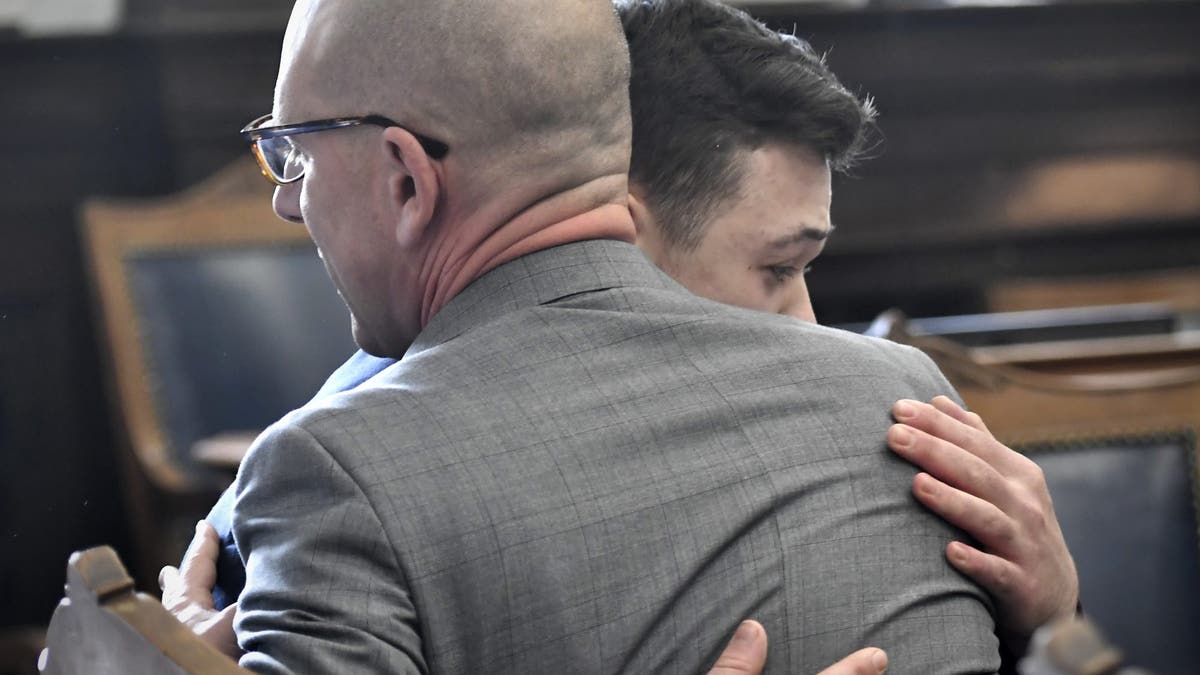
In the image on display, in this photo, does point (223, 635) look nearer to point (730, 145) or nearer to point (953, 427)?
point (953, 427)

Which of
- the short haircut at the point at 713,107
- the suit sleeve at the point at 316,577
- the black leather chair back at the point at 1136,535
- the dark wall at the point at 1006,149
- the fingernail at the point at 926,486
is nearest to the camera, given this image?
the suit sleeve at the point at 316,577

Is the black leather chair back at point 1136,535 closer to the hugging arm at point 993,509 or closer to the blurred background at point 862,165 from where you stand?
the hugging arm at point 993,509

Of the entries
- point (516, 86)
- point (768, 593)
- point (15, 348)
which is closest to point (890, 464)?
point (768, 593)

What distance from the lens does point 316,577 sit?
1.02m

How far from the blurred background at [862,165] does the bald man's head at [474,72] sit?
94.1 inches

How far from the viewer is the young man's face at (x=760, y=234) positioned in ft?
5.71

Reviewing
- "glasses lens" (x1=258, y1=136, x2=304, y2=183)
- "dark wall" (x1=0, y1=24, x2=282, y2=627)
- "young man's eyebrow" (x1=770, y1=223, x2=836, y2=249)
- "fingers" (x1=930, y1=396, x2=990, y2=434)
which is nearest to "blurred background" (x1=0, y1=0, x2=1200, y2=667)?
"dark wall" (x1=0, y1=24, x2=282, y2=627)

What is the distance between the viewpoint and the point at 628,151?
1.40m

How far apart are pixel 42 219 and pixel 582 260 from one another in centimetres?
280

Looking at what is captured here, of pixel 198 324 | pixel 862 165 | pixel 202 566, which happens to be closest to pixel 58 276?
pixel 198 324

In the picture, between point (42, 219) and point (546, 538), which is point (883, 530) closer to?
point (546, 538)

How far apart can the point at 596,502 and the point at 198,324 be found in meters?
2.68

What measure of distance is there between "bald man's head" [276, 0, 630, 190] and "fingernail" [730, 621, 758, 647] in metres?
0.45

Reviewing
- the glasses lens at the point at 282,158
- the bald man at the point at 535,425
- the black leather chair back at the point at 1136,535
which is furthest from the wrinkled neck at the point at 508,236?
the black leather chair back at the point at 1136,535
